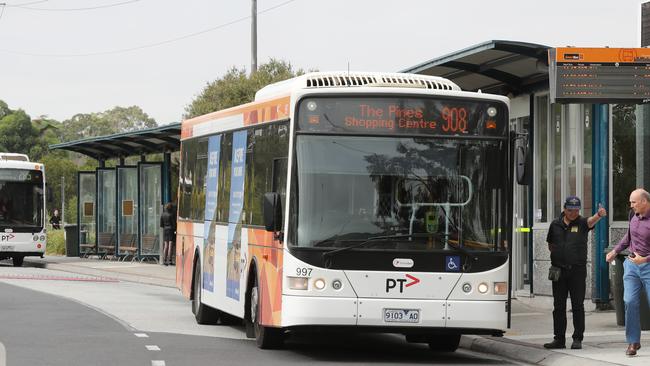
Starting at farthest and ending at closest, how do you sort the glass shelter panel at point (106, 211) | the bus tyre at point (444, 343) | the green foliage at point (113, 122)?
1. the green foliage at point (113, 122)
2. the glass shelter panel at point (106, 211)
3. the bus tyre at point (444, 343)

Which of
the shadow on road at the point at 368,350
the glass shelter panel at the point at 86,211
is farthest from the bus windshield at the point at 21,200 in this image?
the shadow on road at the point at 368,350

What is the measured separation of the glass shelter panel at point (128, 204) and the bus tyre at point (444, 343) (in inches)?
982

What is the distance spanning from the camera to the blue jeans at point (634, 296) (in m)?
14.0

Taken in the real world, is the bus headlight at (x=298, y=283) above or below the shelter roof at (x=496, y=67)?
below

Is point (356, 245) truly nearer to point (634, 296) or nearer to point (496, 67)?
point (634, 296)

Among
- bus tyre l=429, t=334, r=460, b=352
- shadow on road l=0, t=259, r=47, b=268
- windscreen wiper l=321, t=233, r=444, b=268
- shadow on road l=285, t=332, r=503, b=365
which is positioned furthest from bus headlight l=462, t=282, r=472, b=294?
shadow on road l=0, t=259, r=47, b=268

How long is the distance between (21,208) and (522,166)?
27210 millimetres

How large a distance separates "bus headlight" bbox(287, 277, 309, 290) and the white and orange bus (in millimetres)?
10

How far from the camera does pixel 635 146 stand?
1975 centimetres

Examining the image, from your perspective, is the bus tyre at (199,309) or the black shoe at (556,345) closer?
the black shoe at (556,345)

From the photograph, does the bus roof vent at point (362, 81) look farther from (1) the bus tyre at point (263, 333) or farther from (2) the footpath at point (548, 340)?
(2) the footpath at point (548, 340)

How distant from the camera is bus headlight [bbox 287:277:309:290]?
46.5 feet

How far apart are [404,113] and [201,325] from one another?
5.93 meters

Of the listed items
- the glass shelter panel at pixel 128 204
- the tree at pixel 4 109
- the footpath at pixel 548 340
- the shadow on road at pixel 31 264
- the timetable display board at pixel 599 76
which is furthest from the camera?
the tree at pixel 4 109
